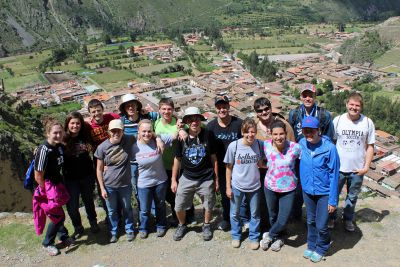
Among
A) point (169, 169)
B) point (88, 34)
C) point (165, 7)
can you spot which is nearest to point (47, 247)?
point (169, 169)

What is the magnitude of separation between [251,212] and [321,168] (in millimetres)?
1128

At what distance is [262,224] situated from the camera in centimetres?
507

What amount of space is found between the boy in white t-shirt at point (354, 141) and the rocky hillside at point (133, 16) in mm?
83692

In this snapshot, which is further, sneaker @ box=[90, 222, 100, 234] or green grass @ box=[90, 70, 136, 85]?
green grass @ box=[90, 70, 136, 85]

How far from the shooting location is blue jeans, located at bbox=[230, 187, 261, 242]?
4676mm

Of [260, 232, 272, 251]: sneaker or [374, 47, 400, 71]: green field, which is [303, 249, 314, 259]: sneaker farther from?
[374, 47, 400, 71]: green field

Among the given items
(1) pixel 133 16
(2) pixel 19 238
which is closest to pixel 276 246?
(2) pixel 19 238

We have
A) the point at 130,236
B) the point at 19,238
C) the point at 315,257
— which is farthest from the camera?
the point at 19,238

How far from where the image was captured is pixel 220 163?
4.86m

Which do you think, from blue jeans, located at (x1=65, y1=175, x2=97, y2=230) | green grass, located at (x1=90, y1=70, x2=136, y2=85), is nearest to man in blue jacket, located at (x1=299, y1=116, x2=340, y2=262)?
blue jeans, located at (x1=65, y1=175, x2=97, y2=230)

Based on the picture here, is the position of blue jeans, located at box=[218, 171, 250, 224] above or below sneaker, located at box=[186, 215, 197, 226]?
above

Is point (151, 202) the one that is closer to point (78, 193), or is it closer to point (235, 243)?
Answer: point (78, 193)

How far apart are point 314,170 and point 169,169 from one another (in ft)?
6.77

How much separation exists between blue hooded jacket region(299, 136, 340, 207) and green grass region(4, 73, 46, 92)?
48.6m
